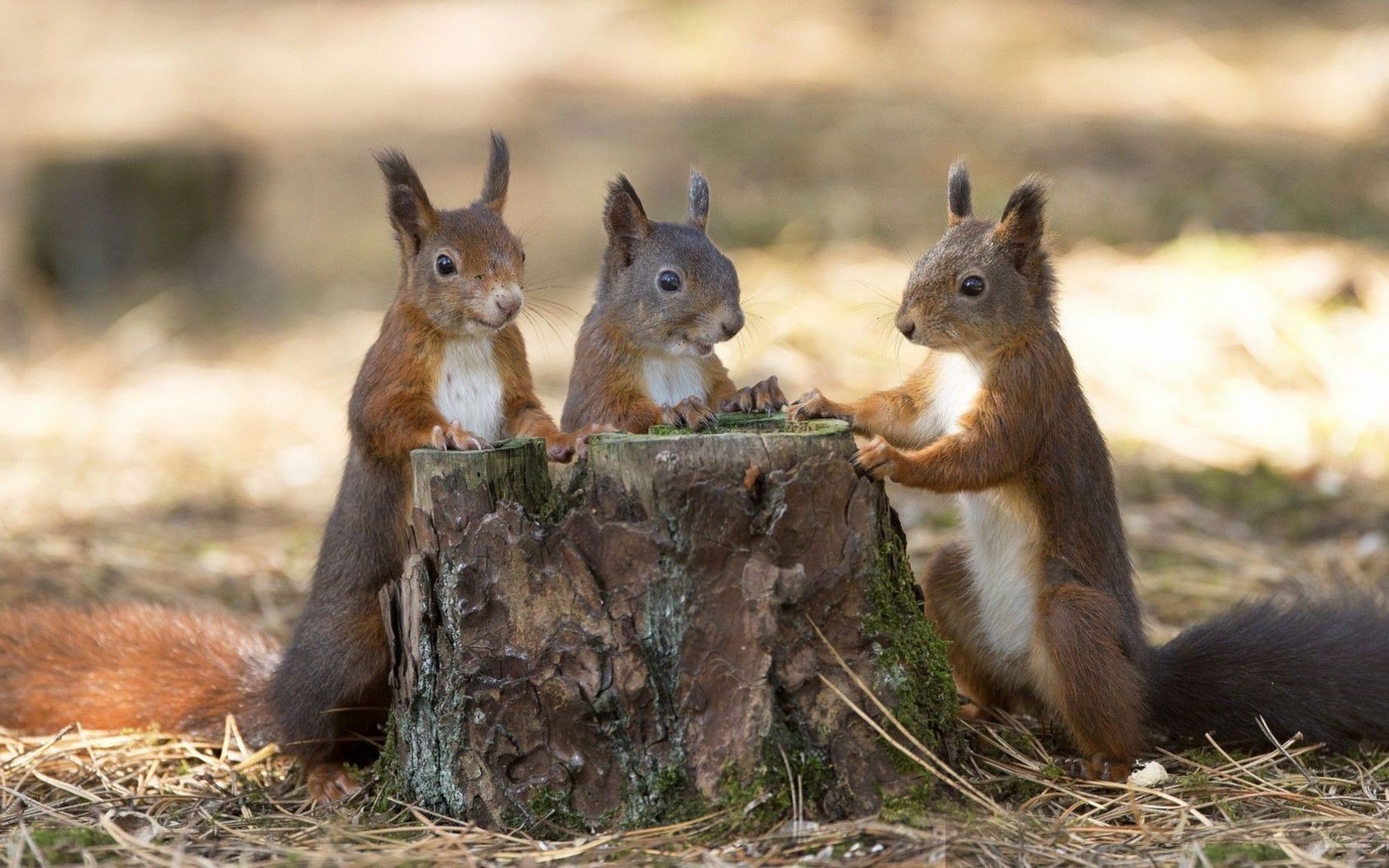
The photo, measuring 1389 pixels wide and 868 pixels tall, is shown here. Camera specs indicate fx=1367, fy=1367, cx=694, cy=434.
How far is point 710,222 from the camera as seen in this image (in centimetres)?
812

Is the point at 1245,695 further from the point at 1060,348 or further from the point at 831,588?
the point at 831,588

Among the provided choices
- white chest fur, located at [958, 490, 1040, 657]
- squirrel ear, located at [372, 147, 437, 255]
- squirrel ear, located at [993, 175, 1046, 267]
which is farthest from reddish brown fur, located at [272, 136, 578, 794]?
squirrel ear, located at [993, 175, 1046, 267]

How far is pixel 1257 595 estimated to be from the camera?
3912 mm

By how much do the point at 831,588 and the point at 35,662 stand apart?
2.02m

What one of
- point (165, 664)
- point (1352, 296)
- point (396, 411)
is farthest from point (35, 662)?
point (1352, 296)

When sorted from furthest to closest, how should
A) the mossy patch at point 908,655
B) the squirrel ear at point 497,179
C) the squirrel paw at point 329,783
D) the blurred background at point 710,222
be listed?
the blurred background at point 710,222 < the squirrel ear at point 497,179 < the squirrel paw at point 329,783 < the mossy patch at point 908,655

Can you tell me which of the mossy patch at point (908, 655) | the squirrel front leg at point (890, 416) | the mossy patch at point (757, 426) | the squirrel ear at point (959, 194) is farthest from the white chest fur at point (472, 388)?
the squirrel ear at point (959, 194)

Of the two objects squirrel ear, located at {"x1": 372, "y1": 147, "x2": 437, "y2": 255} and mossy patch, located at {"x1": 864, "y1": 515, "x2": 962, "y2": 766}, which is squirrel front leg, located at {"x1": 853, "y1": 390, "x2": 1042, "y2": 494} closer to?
mossy patch, located at {"x1": 864, "y1": 515, "x2": 962, "y2": 766}

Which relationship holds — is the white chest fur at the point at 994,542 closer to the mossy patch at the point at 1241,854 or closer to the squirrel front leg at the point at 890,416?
the squirrel front leg at the point at 890,416

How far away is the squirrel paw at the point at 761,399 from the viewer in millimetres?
2938

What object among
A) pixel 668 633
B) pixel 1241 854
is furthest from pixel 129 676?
pixel 1241 854

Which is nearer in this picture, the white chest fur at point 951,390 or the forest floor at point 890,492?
the forest floor at point 890,492

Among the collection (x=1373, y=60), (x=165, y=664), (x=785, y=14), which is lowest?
(x=165, y=664)

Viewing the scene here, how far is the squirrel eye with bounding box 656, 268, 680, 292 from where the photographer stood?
3.18 meters
